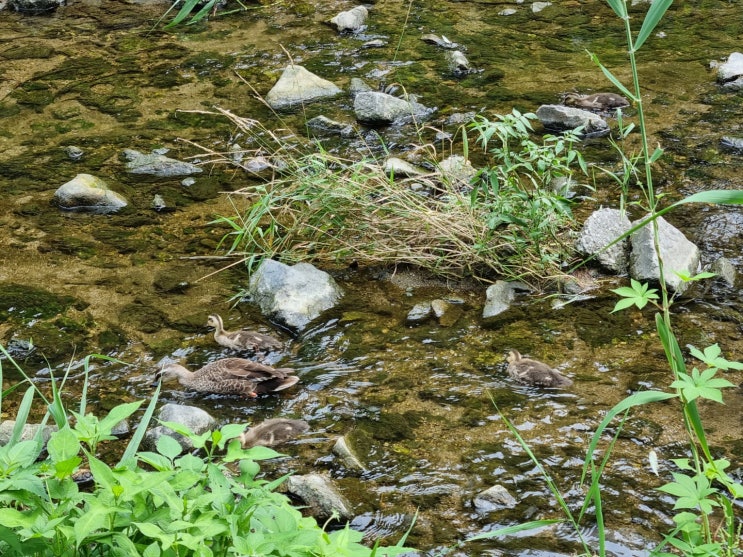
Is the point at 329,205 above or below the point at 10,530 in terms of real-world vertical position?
below

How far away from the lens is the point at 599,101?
25.9ft

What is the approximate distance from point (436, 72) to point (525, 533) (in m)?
6.09

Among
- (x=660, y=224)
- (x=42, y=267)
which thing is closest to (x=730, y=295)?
(x=660, y=224)

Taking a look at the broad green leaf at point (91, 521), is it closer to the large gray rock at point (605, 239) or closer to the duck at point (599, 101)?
the large gray rock at point (605, 239)

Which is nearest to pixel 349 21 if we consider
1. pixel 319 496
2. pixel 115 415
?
pixel 319 496

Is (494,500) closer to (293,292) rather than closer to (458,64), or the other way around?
(293,292)

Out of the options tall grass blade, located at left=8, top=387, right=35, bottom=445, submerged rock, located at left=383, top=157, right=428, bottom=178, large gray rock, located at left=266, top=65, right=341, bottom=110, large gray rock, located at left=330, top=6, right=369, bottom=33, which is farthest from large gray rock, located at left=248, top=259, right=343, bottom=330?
large gray rock, located at left=330, top=6, right=369, bottom=33

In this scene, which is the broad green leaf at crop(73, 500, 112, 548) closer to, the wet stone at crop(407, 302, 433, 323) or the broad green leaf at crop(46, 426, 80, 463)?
the broad green leaf at crop(46, 426, 80, 463)

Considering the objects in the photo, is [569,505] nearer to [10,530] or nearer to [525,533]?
[525,533]

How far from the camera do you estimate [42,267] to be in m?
5.96

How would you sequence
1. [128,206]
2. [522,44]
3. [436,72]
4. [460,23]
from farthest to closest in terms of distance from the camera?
[460,23]
[522,44]
[436,72]
[128,206]

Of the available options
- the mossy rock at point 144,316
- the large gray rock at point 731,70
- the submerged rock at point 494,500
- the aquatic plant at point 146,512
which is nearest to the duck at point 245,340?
the mossy rock at point 144,316

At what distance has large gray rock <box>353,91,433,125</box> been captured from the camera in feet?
25.3

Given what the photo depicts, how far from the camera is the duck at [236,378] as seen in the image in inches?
185
